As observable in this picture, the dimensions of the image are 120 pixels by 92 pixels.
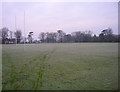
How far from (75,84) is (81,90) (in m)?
0.41

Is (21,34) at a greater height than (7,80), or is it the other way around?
(21,34)

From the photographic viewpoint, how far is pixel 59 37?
320 ft

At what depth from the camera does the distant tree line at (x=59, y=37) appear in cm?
6751

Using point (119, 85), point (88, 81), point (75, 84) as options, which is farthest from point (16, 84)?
point (119, 85)

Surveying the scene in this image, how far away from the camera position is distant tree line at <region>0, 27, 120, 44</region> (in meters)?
67.5

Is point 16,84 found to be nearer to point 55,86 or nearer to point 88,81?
point 55,86

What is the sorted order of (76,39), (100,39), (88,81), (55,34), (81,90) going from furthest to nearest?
(55,34), (76,39), (100,39), (88,81), (81,90)

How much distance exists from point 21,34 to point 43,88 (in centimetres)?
7853

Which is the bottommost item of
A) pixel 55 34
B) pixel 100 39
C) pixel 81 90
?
pixel 81 90

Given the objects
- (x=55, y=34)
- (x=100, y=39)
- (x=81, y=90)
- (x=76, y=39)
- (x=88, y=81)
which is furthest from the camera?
(x=55, y=34)

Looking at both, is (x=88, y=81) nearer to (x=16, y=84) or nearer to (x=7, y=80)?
(x=16, y=84)

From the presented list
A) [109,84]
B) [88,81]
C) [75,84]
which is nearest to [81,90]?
[75,84]

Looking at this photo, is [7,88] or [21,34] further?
[21,34]

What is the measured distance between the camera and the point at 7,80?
405 centimetres
